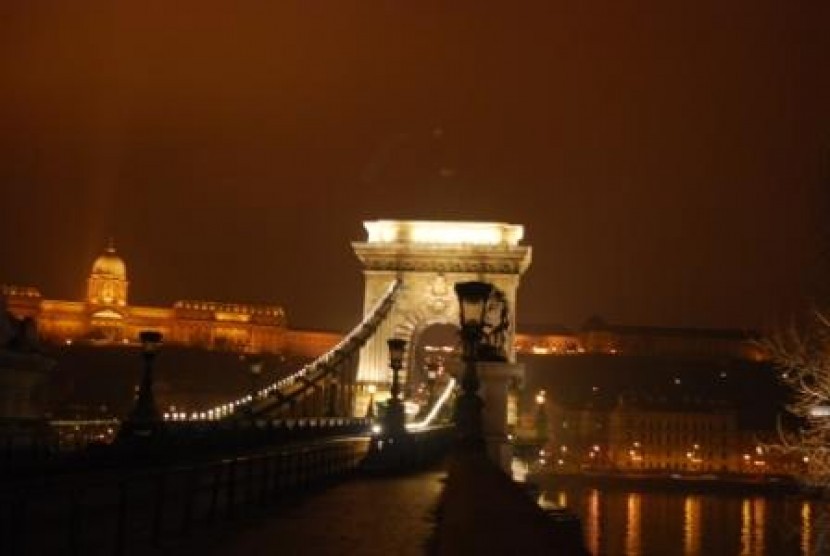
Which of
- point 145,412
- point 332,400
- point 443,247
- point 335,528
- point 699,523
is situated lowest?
point 699,523

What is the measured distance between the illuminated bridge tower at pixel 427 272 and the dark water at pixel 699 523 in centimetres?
938

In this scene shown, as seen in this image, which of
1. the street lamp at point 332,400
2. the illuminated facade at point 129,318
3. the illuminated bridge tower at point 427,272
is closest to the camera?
the street lamp at point 332,400

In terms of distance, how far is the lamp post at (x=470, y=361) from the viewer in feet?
53.5

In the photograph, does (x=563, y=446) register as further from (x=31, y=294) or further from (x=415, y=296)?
(x=31, y=294)

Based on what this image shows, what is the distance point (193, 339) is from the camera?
6535 inches

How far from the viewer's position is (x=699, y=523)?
49.3 meters

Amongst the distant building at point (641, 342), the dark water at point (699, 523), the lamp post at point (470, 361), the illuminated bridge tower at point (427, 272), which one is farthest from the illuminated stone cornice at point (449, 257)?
the distant building at point (641, 342)

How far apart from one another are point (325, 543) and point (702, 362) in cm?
14873

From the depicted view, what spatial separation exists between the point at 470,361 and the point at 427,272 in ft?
132

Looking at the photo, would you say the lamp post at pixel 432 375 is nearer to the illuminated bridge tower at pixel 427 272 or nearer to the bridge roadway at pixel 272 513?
the illuminated bridge tower at pixel 427 272

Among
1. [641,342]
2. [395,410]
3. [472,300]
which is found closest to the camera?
[472,300]

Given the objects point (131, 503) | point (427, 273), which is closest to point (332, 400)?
point (427, 273)

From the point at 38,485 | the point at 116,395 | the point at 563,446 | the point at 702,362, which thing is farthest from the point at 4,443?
the point at 702,362

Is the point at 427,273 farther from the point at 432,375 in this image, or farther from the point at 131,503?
the point at 131,503
